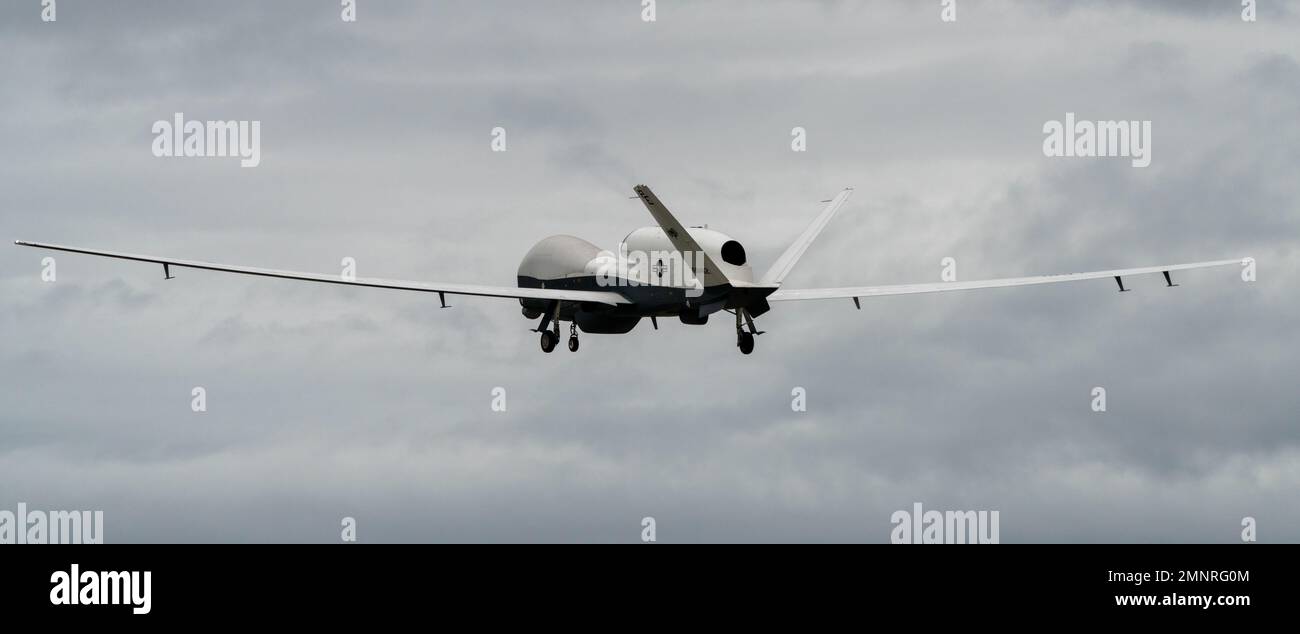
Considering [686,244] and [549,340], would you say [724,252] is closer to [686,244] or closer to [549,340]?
[686,244]

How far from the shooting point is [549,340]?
81.4 m

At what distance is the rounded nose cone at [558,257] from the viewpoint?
81.2m

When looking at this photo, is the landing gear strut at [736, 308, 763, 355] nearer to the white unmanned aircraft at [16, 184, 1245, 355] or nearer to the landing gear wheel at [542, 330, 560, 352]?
the white unmanned aircraft at [16, 184, 1245, 355]

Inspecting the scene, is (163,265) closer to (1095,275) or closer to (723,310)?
(723,310)

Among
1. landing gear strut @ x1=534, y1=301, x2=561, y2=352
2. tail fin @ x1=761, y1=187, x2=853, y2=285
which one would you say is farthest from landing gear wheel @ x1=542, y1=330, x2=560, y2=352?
tail fin @ x1=761, y1=187, x2=853, y2=285

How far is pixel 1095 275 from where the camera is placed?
271ft

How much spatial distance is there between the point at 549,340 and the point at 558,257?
10.3 feet

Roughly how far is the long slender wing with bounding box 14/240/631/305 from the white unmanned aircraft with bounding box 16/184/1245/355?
0.04 metres

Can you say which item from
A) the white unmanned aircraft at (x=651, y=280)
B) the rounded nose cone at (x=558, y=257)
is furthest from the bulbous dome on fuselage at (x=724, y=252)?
the rounded nose cone at (x=558, y=257)

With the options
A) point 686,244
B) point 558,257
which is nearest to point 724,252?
point 686,244

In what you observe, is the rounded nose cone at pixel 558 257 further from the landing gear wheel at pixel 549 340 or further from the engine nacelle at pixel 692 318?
the engine nacelle at pixel 692 318

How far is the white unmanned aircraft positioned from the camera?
248 feet
